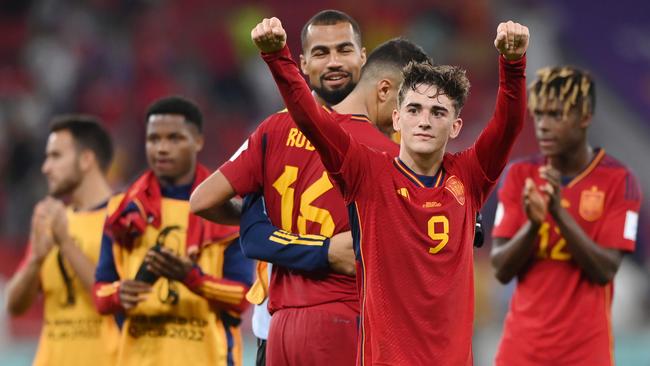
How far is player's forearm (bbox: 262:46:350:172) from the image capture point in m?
4.44

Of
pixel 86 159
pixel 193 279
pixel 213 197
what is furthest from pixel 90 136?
pixel 213 197

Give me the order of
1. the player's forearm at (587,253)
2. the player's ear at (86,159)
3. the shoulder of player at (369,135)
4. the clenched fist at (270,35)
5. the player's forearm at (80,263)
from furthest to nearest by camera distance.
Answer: the player's ear at (86,159) < the player's forearm at (80,263) < the player's forearm at (587,253) < the shoulder of player at (369,135) < the clenched fist at (270,35)

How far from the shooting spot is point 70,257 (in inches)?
272

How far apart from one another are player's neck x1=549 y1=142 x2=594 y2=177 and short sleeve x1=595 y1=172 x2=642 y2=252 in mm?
221

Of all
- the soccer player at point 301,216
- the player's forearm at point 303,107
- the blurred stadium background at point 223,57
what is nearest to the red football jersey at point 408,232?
the player's forearm at point 303,107

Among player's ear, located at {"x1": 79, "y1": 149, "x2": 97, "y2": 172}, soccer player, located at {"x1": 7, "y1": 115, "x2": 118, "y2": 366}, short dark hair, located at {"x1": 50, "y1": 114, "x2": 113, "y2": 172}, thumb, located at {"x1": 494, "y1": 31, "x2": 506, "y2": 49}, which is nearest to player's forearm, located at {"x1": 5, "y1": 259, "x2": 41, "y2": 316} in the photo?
soccer player, located at {"x1": 7, "y1": 115, "x2": 118, "y2": 366}

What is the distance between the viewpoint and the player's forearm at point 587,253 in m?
6.09

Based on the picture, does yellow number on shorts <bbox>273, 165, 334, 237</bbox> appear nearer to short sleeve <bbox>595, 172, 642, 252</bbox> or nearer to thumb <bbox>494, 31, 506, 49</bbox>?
thumb <bbox>494, 31, 506, 49</bbox>

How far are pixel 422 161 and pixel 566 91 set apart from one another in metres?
2.08

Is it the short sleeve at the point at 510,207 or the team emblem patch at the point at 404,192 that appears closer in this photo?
the team emblem patch at the point at 404,192

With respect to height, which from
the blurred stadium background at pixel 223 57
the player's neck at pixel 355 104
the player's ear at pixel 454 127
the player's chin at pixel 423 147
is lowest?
the player's chin at pixel 423 147

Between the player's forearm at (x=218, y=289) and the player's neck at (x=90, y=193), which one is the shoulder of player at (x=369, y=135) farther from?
the player's neck at (x=90, y=193)

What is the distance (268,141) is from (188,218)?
52.4 inches

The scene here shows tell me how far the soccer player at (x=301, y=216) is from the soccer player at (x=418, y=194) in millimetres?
424
